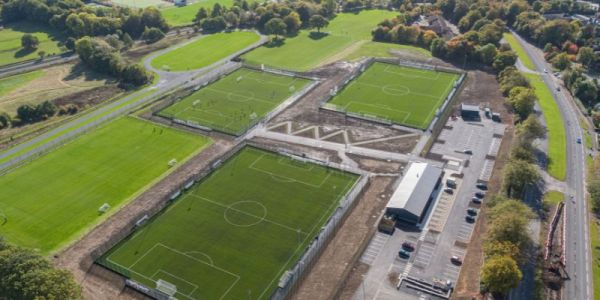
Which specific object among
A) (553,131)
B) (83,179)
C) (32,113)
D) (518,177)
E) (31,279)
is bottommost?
(553,131)

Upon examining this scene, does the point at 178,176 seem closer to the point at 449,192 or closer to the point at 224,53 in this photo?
the point at 449,192

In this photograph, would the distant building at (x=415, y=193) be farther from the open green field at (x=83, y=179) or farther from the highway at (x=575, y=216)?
the open green field at (x=83, y=179)

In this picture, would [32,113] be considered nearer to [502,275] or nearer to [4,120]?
[4,120]

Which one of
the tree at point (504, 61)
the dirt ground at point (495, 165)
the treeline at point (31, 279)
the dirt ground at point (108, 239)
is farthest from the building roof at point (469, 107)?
the treeline at point (31, 279)

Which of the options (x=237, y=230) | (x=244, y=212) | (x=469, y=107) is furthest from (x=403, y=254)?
(x=469, y=107)

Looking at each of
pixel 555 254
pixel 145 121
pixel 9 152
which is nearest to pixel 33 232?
pixel 9 152
